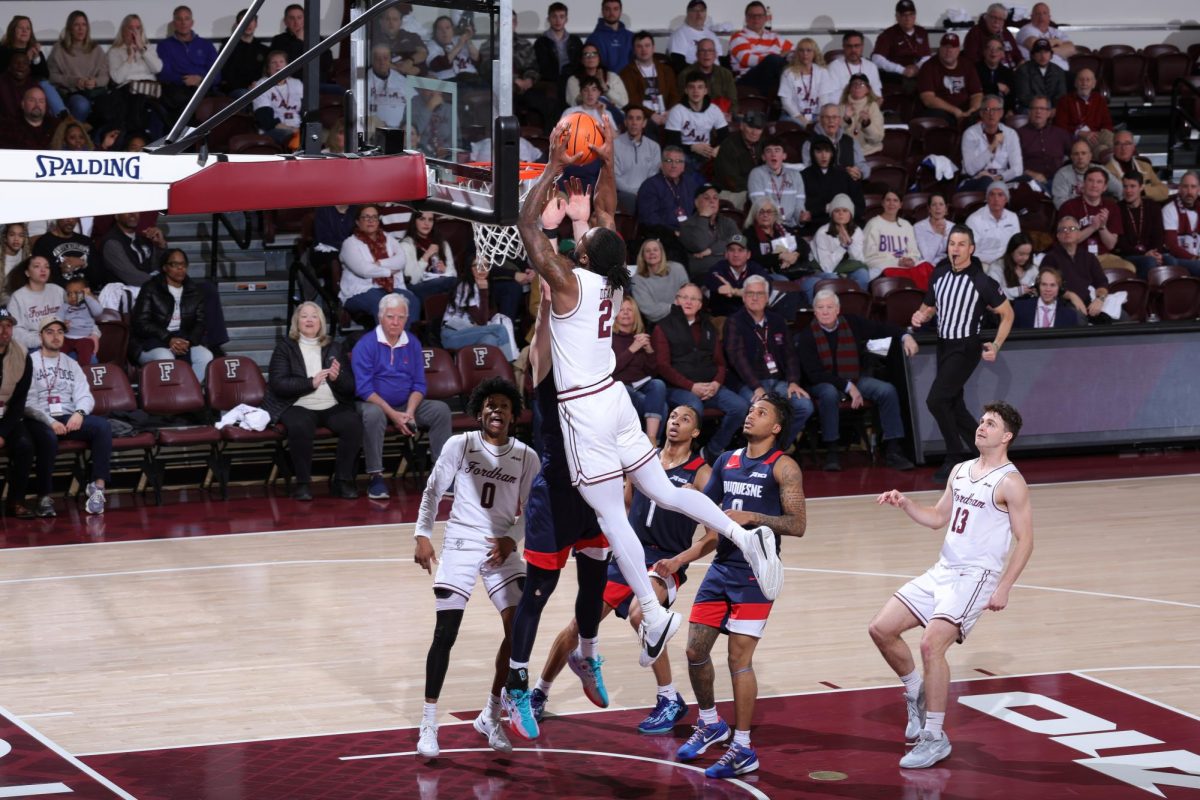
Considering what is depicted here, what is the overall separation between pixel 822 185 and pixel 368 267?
490cm

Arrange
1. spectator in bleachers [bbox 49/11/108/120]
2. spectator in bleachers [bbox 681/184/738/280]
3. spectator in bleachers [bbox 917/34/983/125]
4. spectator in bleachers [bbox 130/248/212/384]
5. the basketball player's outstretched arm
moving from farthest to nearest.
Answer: spectator in bleachers [bbox 917/34/983/125]
spectator in bleachers [bbox 49/11/108/120]
spectator in bleachers [bbox 681/184/738/280]
spectator in bleachers [bbox 130/248/212/384]
the basketball player's outstretched arm

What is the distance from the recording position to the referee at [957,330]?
43.0 feet

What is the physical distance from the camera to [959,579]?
22.6 ft

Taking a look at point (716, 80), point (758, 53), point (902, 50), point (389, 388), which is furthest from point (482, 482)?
point (902, 50)

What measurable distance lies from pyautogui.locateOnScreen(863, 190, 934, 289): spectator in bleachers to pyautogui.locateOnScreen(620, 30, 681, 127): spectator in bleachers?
263 cm

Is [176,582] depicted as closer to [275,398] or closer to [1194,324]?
[275,398]

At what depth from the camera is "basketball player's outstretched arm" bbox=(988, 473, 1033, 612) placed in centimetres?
670

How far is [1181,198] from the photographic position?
16.9m

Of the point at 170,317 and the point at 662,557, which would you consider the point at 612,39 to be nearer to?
the point at 170,317

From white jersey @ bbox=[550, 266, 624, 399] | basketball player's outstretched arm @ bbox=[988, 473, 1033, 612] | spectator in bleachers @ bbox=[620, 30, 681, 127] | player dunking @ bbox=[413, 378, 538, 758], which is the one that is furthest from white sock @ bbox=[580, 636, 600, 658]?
spectator in bleachers @ bbox=[620, 30, 681, 127]

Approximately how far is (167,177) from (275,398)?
683 centimetres

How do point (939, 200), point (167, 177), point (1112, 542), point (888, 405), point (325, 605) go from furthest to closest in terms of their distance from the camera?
point (939, 200)
point (888, 405)
point (1112, 542)
point (325, 605)
point (167, 177)

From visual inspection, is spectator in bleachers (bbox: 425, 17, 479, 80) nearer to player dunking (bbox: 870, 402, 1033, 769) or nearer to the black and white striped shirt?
player dunking (bbox: 870, 402, 1033, 769)

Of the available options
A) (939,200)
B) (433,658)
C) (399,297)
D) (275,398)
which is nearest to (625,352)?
(399,297)
